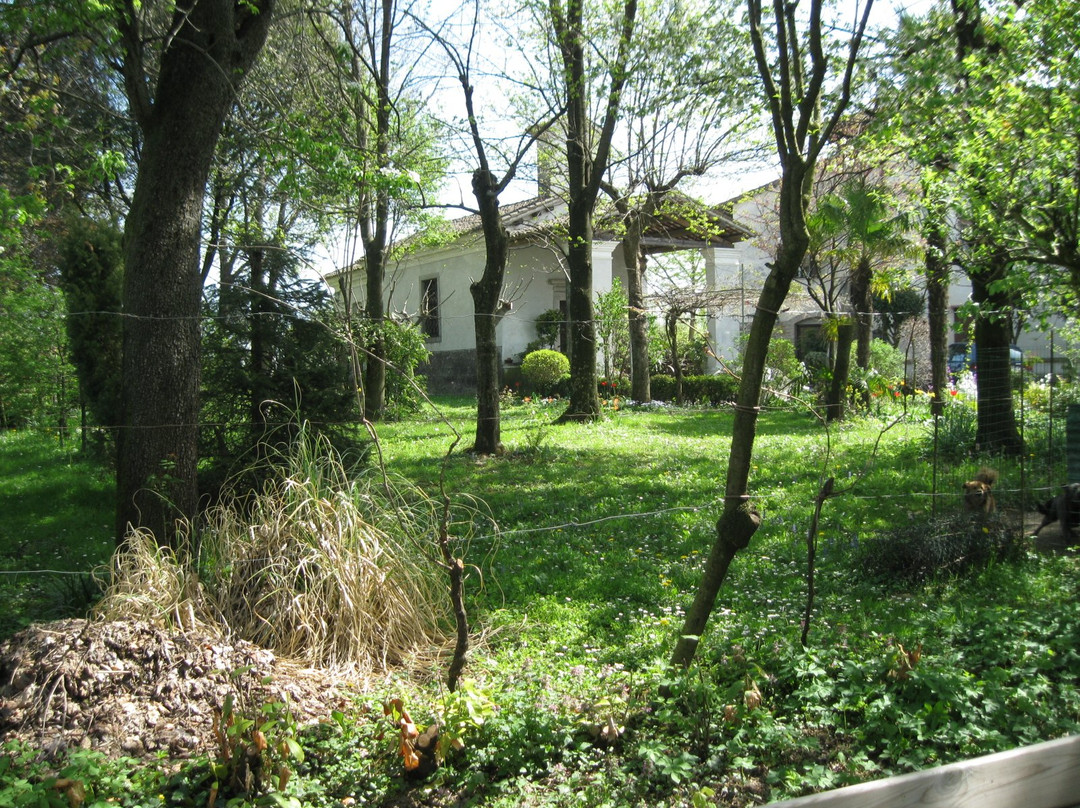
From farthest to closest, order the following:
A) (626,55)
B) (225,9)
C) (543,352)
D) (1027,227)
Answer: (543,352) < (626,55) < (1027,227) < (225,9)

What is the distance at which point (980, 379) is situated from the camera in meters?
8.77

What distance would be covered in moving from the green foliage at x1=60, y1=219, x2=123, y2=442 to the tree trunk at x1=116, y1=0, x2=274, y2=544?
152 inches

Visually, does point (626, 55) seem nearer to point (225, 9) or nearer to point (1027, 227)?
point (1027, 227)

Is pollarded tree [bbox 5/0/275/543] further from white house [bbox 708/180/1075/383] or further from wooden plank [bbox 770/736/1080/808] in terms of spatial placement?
white house [bbox 708/180/1075/383]

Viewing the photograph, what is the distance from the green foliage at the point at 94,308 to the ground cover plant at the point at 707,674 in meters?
4.64

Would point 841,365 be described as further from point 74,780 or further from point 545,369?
point 74,780

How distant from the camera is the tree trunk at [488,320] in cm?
1092

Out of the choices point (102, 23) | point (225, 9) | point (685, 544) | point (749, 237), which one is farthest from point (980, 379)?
point (749, 237)

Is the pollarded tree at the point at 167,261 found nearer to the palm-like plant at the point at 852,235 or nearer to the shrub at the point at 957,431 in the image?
the shrub at the point at 957,431

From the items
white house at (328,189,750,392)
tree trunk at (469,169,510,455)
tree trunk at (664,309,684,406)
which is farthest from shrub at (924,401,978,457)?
white house at (328,189,750,392)

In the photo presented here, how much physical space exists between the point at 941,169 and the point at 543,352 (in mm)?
12688

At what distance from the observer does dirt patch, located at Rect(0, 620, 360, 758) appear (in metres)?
3.53

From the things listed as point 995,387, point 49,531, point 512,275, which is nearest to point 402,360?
point 49,531

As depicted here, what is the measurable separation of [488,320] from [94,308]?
4564 mm
